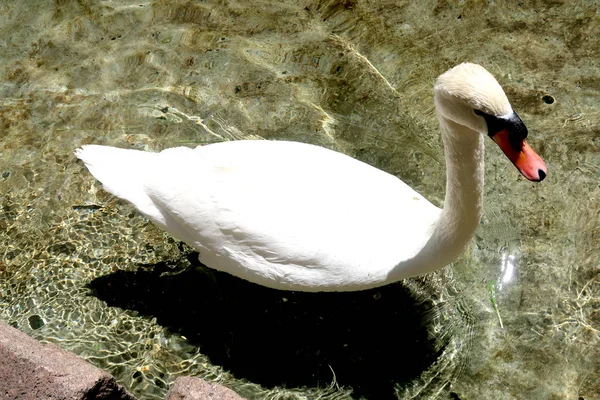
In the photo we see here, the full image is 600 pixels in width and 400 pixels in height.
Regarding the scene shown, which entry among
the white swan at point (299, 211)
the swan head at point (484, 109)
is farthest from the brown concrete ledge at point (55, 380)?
the swan head at point (484, 109)

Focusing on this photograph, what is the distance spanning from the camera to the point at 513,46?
505 cm

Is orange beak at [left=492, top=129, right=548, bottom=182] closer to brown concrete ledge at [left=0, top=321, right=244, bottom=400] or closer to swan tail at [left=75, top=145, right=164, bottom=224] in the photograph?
brown concrete ledge at [left=0, top=321, right=244, bottom=400]

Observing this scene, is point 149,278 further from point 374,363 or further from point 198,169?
point 374,363

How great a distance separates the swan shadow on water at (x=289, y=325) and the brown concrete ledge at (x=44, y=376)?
0.97 m

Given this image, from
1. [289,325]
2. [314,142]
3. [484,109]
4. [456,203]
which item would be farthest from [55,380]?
[314,142]

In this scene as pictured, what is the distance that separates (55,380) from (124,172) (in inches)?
48.4

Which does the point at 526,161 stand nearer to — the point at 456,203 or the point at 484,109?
the point at 484,109

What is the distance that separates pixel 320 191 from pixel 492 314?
127 cm

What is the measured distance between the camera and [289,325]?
12.8 feet

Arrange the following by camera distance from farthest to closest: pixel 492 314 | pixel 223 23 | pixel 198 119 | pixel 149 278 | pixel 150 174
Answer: pixel 223 23 < pixel 198 119 < pixel 149 278 < pixel 492 314 < pixel 150 174

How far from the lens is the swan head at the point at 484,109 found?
2539mm

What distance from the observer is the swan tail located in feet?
11.9

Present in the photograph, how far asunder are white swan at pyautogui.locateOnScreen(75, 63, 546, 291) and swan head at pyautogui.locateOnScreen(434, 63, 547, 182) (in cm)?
22

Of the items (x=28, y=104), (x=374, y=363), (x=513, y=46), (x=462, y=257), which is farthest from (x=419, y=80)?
(x=28, y=104)
